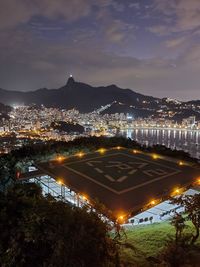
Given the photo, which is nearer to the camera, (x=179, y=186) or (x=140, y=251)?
(x=140, y=251)

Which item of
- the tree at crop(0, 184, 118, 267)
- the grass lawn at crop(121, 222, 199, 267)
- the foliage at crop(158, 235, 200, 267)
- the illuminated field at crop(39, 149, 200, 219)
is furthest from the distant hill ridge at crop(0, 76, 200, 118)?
the tree at crop(0, 184, 118, 267)

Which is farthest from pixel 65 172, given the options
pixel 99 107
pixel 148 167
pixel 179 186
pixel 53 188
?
pixel 99 107

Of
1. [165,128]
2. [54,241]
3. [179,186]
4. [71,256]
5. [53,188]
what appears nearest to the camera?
[71,256]

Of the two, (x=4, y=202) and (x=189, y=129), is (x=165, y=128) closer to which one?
(x=189, y=129)

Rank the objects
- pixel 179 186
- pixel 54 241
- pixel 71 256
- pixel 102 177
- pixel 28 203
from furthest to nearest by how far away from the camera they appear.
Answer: pixel 102 177, pixel 179 186, pixel 28 203, pixel 54 241, pixel 71 256

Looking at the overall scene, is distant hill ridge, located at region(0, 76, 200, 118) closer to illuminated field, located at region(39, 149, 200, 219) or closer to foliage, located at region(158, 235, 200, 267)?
illuminated field, located at region(39, 149, 200, 219)

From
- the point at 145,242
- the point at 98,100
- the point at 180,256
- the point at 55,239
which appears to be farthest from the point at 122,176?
the point at 98,100
